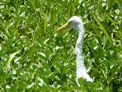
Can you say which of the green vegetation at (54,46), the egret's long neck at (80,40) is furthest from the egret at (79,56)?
the green vegetation at (54,46)

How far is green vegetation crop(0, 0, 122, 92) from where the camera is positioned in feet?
21.9

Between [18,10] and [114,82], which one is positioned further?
[18,10]

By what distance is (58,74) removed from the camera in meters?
6.77

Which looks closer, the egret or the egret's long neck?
the egret

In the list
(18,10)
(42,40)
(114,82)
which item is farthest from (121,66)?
(18,10)

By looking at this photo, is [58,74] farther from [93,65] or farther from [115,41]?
[115,41]

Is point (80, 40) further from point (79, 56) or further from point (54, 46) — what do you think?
point (54, 46)

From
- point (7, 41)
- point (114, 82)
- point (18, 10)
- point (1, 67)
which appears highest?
point (18, 10)

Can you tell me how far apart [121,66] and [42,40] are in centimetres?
122

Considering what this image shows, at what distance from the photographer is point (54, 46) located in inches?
307

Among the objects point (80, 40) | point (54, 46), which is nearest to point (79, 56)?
point (80, 40)

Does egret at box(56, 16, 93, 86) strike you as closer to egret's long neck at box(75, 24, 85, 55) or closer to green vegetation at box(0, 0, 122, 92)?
egret's long neck at box(75, 24, 85, 55)

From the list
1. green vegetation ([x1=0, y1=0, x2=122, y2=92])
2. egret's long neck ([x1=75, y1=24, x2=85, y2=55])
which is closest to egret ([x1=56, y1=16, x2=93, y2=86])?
egret's long neck ([x1=75, y1=24, x2=85, y2=55])

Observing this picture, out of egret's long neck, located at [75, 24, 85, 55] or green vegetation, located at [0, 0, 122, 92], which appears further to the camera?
egret's long neck, located at [75, 24, 85, 55]
